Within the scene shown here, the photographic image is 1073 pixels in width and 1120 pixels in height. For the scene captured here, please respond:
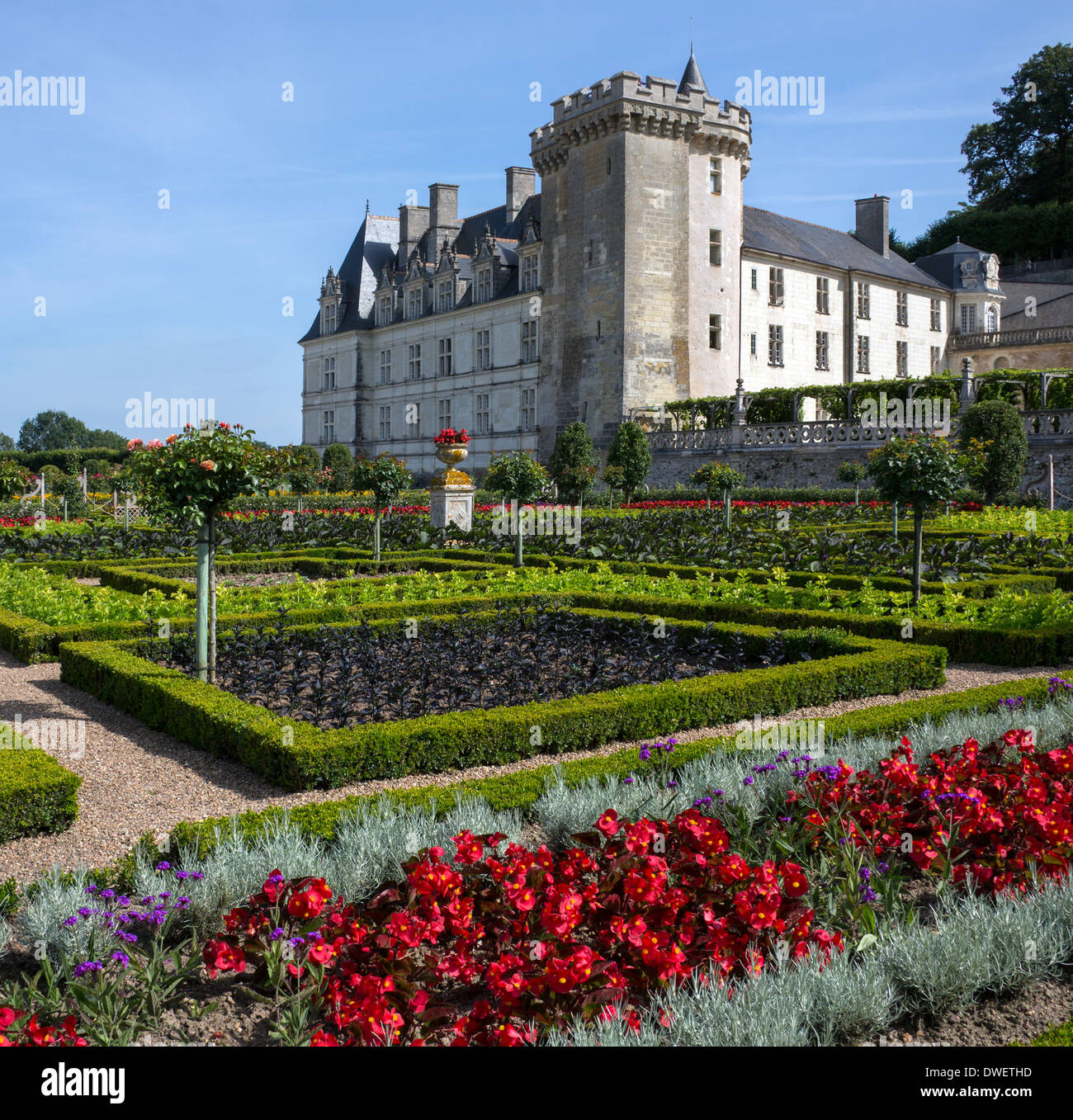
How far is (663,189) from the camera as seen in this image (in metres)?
31.5

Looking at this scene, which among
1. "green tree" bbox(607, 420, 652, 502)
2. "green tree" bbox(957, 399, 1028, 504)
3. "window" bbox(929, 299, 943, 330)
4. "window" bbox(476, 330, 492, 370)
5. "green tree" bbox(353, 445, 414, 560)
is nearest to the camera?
"green tree" bbox(353, 445, 414, 560)

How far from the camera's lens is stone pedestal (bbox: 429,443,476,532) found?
59.3 ft

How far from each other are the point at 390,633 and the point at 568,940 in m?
5.89

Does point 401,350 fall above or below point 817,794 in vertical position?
above

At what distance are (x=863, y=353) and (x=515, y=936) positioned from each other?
124 feet

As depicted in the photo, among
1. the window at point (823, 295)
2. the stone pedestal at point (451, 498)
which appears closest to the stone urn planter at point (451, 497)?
the stone pedestal at point (451, 498)

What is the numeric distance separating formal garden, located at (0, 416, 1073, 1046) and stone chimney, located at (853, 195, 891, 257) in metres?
33.1

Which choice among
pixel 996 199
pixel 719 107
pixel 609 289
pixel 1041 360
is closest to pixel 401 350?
pixel 609 289

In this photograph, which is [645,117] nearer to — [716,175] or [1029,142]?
[716,175]

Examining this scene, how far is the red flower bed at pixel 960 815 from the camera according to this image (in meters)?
3.86

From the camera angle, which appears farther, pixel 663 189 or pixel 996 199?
pixel 996 199

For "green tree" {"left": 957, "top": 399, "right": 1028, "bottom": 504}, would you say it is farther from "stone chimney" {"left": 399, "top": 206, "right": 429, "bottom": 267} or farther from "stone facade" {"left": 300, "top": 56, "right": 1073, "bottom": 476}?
"stone chimney" {"left": 399, "top": 206, "right": 429, "bottom": 267}

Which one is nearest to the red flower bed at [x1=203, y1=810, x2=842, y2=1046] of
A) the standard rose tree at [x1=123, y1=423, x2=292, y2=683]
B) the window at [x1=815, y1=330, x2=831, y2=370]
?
the standard rose tree at [x1=123, y1=423, x2=292, y2=683]
